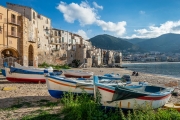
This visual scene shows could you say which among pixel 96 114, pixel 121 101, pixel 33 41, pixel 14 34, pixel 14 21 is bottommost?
pixel 96 114

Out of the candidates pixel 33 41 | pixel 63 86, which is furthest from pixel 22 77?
pixel 33 41

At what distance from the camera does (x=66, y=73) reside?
24.0 metres

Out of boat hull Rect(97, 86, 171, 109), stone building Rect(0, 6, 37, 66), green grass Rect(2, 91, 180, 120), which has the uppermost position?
stone building Rect(0, 6, 37, 66)

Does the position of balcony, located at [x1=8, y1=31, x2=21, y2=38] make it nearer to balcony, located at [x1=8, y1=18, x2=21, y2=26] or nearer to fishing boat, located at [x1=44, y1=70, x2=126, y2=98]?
balcony, located at [x1=8, y1=18, x2=21, y2=26]

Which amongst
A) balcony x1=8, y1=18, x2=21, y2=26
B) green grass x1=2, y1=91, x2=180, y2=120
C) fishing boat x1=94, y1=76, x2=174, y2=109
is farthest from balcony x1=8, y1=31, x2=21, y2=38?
fishing boat x1=94, y1=76, x2=174, y2=109

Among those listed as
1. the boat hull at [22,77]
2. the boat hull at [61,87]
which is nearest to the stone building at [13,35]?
the boat hull at [22,77]

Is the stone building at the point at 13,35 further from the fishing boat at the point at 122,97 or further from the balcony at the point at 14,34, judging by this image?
the fishing boat at the point at 122,97

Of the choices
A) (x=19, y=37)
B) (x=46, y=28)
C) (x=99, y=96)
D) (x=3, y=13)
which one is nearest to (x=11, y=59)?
(x=19, y=37)

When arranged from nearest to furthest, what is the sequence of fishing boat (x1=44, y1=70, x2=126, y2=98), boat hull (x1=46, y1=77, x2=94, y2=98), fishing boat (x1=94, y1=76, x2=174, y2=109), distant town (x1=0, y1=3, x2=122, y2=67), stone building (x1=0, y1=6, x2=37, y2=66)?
fishing boat (x1=94, y1=76, x2=174, y2=109) → fishing boat (x1=44, y1=70, x2=126, y2=98) → boat hull (x1=46, y1=77, x2=94, y2=98) → stone building (x1=0, y1=6, x2=37, y2=66) → distant town (x1=0, y1=3, x2=122, y2=67)

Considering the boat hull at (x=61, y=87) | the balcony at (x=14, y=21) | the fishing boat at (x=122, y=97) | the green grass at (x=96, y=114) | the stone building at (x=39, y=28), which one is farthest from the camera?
the stone building at (x=39, y=28)

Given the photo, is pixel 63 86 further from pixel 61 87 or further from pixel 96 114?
pixel 96 114

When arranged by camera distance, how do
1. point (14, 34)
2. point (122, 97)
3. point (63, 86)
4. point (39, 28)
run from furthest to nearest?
point (39, 28) → point (14, 34) → point (63, 86) → point (122, 97)

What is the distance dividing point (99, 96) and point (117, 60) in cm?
10975

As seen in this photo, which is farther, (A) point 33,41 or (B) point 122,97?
(A) point 33,41
